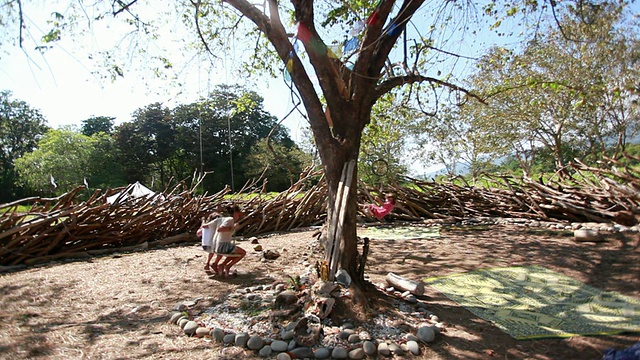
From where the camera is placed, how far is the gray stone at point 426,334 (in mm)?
2108

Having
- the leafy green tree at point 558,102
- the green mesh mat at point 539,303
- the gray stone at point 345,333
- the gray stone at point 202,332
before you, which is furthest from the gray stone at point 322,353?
the leafy green tree at point 558,102

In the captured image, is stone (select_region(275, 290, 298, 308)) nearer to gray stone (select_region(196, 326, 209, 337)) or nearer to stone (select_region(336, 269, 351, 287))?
stone (select_region(336, 269, 351, 287))

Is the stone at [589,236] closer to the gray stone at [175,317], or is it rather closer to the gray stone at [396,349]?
the gray stone at [396,349]

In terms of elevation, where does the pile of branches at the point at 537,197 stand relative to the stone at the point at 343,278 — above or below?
above

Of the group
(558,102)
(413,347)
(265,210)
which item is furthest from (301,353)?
(558,102)

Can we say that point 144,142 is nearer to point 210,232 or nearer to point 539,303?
point 210,232

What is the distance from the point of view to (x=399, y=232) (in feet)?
19.6

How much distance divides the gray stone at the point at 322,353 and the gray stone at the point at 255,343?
33cm

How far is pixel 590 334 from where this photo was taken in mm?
2137

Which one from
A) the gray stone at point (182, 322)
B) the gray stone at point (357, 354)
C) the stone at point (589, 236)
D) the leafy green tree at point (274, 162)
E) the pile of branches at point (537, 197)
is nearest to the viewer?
the gray stone at point (357, 354)

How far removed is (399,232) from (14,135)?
37.1 m

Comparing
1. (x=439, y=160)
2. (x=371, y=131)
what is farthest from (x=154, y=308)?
(x=439, y=160)

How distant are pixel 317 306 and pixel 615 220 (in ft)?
16.1

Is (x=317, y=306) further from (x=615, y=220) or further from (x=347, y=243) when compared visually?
(x=615, y=220)
